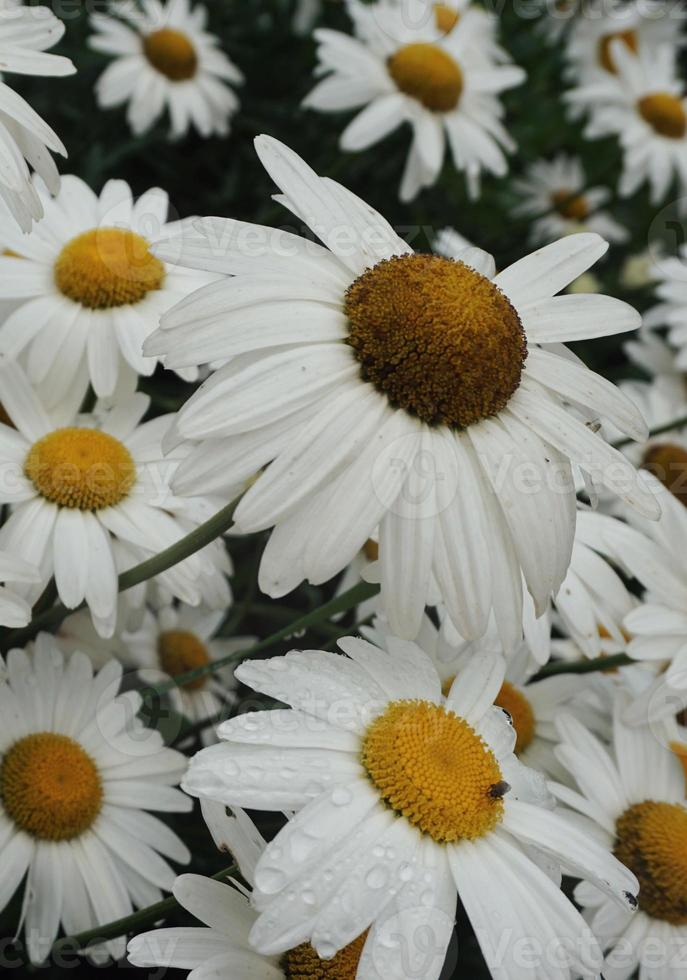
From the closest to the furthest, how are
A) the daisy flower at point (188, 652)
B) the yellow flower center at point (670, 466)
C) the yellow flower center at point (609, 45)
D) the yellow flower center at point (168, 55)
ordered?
1. the daisy flower at point (188, 652)
2. the yellow flower center at point (670, 466)
3. the yellow flower center at point (168, 55)
4. the yellow flower center at point (609, 45)

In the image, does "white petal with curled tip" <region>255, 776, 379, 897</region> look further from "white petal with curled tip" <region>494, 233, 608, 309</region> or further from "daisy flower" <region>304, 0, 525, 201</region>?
"daisy flower" <region>304, 0, 525, 201</region>

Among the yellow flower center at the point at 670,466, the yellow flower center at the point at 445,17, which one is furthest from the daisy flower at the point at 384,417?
the yellow flower center at the point at 445,17

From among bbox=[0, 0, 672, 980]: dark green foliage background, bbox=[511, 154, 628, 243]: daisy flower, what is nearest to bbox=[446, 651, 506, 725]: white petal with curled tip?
bbox=[0, 0, 672, 980]: dark green foliage background

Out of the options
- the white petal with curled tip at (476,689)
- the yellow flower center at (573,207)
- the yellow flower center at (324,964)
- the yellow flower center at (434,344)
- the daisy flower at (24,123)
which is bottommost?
the yellow flower center at (573,207)

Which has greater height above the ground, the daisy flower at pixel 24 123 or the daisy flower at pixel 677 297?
the daisy flower at pixel 24 123

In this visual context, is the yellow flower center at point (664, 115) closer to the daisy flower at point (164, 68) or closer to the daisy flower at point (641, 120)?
the daisy flower at point (641, 120)

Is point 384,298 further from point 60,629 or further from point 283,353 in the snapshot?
A: point 60,629

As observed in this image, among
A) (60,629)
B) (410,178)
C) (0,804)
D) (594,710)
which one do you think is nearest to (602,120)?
(410,178)

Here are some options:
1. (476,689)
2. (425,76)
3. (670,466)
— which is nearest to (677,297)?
(670,466)
